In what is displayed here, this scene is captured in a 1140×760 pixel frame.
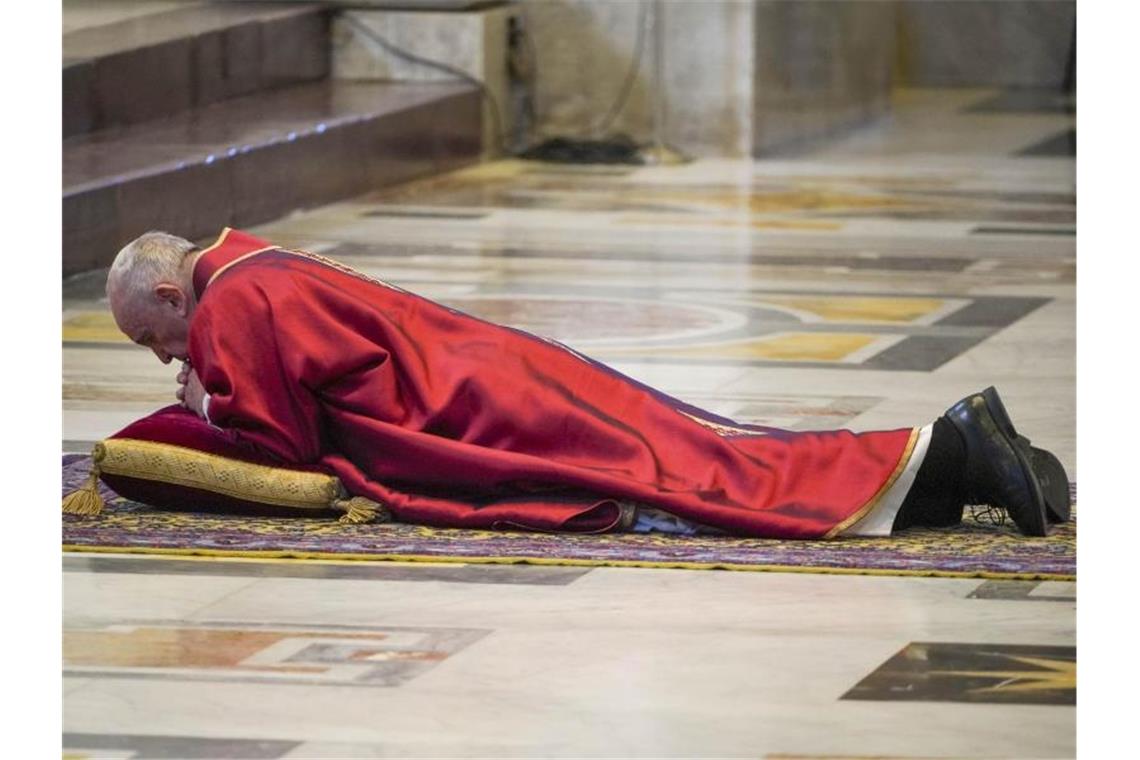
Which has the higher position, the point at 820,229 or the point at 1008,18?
→ the point at 1008,18

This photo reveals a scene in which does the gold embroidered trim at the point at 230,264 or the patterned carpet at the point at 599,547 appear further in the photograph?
the gold embroidered trim at the point at 230,264

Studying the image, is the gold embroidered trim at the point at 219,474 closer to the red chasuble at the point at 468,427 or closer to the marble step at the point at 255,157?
the red chasuble at the point at 468,427

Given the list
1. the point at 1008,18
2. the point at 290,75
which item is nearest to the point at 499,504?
the point at 290,75

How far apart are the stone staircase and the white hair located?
3973mm

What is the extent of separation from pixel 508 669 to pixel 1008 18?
49.7ft

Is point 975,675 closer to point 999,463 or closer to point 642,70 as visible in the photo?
point 999,463

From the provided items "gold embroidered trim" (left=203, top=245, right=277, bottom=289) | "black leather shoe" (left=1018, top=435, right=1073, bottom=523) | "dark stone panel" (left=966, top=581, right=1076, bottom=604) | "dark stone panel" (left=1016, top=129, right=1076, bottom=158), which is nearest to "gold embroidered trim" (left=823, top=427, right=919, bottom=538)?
"black leather shoe" (left=1018, top=435, right=1073, bottom=523)

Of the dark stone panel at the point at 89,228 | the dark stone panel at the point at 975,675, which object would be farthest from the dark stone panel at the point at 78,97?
the dark stone panel at the point at 975,675

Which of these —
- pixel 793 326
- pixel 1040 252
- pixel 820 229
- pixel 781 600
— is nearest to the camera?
pixel 781 600

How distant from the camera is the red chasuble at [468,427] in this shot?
4914mm

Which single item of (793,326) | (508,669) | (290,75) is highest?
(290,75)

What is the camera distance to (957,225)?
11.1 m

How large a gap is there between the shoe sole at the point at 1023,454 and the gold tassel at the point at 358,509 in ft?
3.97

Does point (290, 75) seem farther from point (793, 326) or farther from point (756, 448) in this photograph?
point (756, 448)
